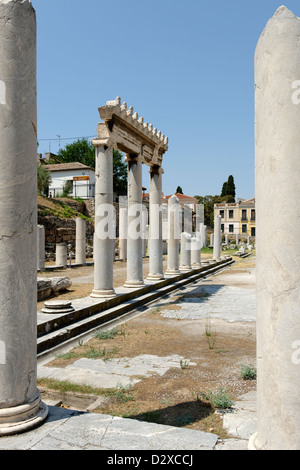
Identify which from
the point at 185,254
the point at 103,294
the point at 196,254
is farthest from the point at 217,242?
the point at 103,294

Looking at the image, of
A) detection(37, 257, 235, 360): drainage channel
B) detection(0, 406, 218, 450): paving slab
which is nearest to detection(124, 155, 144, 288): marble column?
detection(37, 257, 235, 360): drainage channel

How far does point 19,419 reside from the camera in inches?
114

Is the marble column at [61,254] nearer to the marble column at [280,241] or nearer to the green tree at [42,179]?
the green tree at [42,179]

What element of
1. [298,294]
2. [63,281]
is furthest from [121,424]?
[63,281]

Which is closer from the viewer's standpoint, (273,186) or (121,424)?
(273,186)

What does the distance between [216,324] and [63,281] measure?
5.62m

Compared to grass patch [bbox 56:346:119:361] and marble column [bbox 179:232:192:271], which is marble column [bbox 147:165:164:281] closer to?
marble column [bbox 179:232:192:271]

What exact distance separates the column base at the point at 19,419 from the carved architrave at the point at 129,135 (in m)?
7.00

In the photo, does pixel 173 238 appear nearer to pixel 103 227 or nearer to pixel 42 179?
pixel 103 227

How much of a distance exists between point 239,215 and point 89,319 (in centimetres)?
5981

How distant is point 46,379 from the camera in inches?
191

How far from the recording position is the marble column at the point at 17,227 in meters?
2.93

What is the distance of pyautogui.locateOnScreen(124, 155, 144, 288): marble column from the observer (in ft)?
34.0
